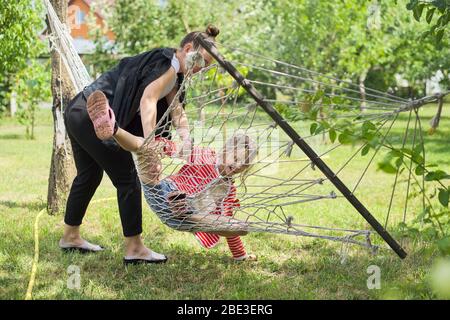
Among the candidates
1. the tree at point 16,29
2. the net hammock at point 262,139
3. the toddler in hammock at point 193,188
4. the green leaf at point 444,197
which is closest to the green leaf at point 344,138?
the net hammock at point 262,139

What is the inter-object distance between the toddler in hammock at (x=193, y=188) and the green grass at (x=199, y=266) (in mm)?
224

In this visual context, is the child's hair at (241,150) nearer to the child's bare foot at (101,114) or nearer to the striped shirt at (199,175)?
the striped shirt at (199,175)

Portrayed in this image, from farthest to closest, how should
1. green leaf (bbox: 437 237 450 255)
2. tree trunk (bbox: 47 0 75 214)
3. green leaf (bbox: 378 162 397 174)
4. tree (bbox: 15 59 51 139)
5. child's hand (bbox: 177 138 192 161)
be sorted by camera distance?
1. tree (bbox: 15 59 51 139)
2. tree trunk (bbox: 47 0 75 214)
3. child's hand (bbox: 177 138 192 161)
4. green leaf (bbox: 437 237 450 255)
5. green leaf (bbox: 378 162 397 174)

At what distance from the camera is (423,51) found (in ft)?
41.8

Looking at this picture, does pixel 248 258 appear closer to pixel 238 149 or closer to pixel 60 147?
pixel 238 149

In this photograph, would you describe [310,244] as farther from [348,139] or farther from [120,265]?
[348,139]

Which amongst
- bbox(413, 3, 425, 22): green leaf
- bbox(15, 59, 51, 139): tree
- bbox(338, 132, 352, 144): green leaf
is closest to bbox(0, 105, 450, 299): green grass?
bbox(338, 132, 352, 144): green leaf

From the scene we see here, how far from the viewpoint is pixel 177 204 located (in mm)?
2492

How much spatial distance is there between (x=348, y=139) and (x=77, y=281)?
49.3 inches

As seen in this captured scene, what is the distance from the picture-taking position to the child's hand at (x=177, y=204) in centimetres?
250

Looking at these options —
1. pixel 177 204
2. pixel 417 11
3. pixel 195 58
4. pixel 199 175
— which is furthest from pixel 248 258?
pixel 417 11

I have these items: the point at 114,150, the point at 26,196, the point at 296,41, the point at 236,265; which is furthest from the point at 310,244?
the point at 296,41

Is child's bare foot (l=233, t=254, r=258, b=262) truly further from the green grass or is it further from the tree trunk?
the tree trunk

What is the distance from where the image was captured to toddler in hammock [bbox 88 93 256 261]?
8.02 ft
